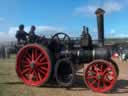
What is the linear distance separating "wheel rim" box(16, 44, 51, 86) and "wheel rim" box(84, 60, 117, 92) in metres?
1.41

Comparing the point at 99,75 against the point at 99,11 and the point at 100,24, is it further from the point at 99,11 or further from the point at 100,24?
the point at 99,11

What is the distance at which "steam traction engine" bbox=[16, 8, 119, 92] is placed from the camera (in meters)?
10.3

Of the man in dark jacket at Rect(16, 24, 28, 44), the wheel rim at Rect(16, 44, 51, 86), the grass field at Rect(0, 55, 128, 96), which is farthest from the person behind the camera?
the man in dark jacket at Rect(16, 24, 28, 44)

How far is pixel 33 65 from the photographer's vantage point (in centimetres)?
1098

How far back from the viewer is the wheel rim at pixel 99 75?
33.4ft

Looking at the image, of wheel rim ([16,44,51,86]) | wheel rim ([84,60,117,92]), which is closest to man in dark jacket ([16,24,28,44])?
wheel rim ([16,44,51,86])

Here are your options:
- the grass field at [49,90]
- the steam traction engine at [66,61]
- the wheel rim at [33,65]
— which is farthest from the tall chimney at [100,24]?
the wheel rim at [33,65]

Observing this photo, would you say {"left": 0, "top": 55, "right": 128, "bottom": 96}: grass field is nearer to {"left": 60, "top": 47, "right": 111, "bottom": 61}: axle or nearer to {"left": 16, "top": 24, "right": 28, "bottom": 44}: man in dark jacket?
{"left": 60, "top": 47, "right": 111, "bottom": 61}: axle

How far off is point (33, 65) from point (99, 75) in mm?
2354

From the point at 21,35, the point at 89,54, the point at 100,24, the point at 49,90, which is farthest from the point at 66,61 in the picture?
the point at 21,35

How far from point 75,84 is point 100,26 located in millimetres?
2338

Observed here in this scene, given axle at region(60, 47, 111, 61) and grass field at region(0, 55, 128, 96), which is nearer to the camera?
grass field at region(0, 55, 128, 96)

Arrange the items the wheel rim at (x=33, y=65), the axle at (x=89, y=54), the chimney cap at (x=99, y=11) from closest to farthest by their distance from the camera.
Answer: the axle at (x=89, y=54), the wheel rim at (x=33, y=65), the chimney cap at (x=99, y=11)

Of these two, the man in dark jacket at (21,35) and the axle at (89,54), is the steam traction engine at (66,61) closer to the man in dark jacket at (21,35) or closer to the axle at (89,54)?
the axle at (89,54)
